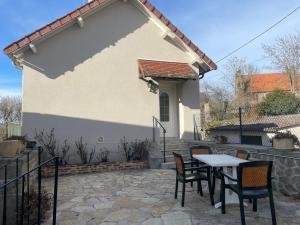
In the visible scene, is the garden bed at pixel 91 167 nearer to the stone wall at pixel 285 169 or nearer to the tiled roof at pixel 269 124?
the stone wall at pixel 285 169

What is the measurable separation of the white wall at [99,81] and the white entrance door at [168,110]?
433mm

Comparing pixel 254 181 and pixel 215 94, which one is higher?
pixel 215 94

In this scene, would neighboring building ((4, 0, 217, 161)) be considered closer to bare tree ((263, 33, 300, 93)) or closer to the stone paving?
the stone paving

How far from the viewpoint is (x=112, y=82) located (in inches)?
396

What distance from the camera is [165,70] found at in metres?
10.2

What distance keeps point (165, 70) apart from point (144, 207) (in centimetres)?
627

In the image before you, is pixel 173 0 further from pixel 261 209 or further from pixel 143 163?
pixel 261 209

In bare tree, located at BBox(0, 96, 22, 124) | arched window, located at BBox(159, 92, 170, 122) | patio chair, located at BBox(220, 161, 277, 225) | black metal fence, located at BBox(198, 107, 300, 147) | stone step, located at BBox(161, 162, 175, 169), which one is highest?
bare tree, located at BBox(0, 96, 22, 124)

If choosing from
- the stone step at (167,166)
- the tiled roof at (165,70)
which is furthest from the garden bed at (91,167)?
the tiled roof at (165,70)

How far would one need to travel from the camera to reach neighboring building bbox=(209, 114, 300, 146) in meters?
12.8

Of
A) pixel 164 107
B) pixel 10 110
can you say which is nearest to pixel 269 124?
pixel 164 107

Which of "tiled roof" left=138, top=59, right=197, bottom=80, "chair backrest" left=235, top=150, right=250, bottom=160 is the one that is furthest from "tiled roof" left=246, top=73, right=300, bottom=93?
"chair backrest" left=235, top=150, right=250, bottom=160

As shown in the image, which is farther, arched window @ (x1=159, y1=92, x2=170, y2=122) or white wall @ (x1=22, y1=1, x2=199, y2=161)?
arched window @ (x1=159, y1=92, x2=170, y2=122)

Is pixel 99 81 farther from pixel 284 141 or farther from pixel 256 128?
pixel 256 128
